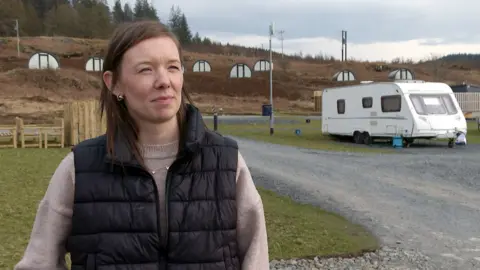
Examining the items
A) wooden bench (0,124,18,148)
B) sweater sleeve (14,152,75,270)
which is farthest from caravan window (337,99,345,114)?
sweater sleeve (14,152,75,270)

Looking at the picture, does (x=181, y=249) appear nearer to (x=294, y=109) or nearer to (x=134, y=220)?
(x=134, y=220)

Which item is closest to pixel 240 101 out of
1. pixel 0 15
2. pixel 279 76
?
pixel 279 76

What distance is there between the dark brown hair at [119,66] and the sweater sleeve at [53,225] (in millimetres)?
187

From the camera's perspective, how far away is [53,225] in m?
1.80

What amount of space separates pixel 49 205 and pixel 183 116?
539 millimetres

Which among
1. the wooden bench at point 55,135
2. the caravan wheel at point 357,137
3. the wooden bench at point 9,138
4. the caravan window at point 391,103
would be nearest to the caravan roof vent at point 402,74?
the caravan wheel at point 357,137

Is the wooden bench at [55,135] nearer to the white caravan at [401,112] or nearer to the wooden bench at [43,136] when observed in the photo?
the wooden bench at [43,136]

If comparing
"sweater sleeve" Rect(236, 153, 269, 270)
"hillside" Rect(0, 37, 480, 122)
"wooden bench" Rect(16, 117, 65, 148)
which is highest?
"hillside" Rect(0, 37, 480, 122)

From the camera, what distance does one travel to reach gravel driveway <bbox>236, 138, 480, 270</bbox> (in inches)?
256

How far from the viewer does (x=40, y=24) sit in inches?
4193

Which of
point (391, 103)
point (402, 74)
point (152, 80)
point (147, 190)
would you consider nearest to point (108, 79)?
→ point (152, 80)

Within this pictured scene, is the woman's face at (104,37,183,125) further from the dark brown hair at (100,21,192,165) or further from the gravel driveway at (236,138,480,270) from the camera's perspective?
the gravel driveway at (236,138,480,270)

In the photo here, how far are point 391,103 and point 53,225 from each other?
62.7ft

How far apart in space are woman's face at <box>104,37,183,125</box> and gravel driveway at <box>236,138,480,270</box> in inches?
173
